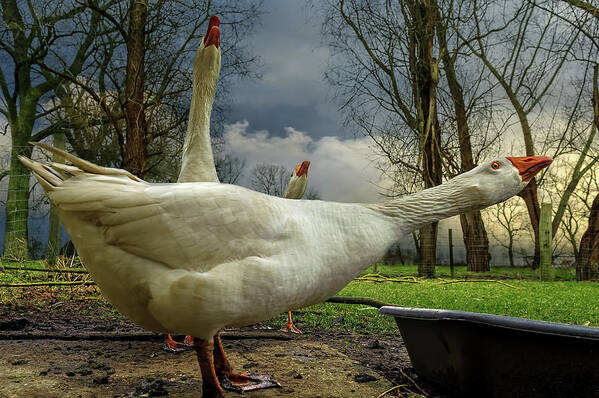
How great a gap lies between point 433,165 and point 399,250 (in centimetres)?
600

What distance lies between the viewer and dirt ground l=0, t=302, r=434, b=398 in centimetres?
224

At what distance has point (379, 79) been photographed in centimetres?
1034

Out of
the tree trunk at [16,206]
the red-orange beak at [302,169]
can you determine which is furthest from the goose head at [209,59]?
the tree trunk at [16,206]

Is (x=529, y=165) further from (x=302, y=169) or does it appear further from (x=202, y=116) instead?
(x=302, y=169)

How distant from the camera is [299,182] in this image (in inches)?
208

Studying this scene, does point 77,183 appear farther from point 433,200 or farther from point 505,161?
point 505,161

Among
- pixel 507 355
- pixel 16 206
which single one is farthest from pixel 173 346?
pixel 16 206

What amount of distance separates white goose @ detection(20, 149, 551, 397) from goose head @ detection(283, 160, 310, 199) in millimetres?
3241

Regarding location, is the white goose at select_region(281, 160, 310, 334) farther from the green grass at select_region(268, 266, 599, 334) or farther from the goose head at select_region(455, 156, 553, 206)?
the goose head at select_region(455, 156, 553, 206)

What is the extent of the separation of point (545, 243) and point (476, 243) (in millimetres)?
1849

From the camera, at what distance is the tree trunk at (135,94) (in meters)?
6.22

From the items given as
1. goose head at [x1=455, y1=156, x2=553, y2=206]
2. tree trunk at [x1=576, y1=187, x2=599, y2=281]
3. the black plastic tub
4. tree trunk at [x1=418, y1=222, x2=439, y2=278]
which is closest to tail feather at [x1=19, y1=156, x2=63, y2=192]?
the black plastic tub

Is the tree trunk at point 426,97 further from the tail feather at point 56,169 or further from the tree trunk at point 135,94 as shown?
the tail feather at point 56,169

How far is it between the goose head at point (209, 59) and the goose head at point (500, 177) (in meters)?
2.60
